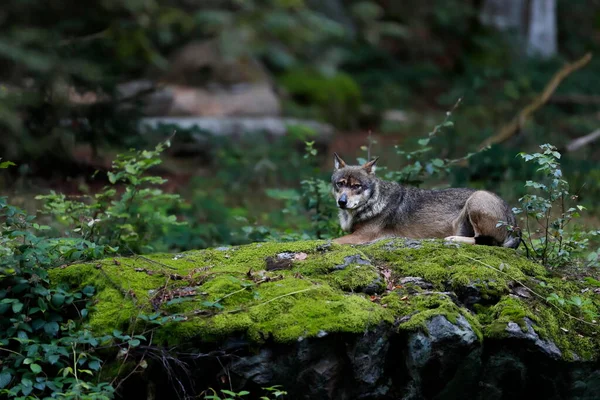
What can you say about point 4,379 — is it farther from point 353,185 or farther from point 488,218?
point 488,218

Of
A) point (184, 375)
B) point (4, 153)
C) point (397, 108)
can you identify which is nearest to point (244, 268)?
point (184, 375)

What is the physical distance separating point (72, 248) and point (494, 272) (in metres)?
3.59

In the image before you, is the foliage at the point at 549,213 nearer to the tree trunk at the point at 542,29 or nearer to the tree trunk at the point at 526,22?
the tree trunk at the point at 526,22

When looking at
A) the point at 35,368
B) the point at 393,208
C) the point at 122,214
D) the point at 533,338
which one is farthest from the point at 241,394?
the point at 393,208

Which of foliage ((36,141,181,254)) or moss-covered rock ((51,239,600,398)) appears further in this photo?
foliage ((36,141,181,254))

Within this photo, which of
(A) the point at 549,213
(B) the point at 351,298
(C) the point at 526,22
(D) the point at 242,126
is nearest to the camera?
(B) the point at 351,298

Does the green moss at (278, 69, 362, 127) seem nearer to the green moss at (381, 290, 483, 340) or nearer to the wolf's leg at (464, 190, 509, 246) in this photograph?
the wolf's leg at (464, 190, 509, 246)

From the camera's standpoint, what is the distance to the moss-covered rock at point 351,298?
5.68 metres

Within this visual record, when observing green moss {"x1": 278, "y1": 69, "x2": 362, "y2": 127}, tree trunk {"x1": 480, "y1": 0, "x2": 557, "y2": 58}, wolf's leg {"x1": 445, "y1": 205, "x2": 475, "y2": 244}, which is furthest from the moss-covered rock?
tree trunk {"x1": 480, "y1": 0, "x2": 557, "y2": 58}

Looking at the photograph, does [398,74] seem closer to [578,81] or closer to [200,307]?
[578,81]

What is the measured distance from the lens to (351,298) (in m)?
5.97

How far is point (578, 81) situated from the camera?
75.6 ft

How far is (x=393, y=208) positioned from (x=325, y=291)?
2.76 m

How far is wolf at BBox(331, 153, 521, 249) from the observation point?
8.25m
